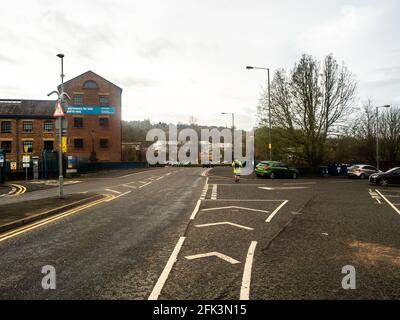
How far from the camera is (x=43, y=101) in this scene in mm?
54156

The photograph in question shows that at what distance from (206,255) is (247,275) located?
4.27 feet

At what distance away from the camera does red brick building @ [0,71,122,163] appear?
50.5m

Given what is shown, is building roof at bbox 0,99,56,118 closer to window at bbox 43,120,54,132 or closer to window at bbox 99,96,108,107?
window at bbox 43,120,54,132

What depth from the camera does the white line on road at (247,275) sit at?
4.73 metres

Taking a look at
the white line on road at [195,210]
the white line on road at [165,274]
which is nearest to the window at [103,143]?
the white line on road at [195,210]

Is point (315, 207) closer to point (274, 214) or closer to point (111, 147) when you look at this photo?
point (274, 214)

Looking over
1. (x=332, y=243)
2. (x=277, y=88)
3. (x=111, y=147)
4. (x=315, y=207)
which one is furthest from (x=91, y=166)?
(x=332, y=243)

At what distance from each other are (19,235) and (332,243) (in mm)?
7262

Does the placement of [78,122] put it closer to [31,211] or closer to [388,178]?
[388,178]

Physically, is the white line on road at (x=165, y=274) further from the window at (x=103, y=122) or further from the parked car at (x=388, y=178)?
the window at (x=103, y=122)

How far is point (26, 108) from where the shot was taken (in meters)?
52.1

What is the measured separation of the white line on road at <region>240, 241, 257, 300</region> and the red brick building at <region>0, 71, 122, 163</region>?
47.6 metres

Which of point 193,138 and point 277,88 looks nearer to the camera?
point 277,88

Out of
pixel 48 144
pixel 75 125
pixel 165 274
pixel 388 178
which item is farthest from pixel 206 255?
pixel 75 125
